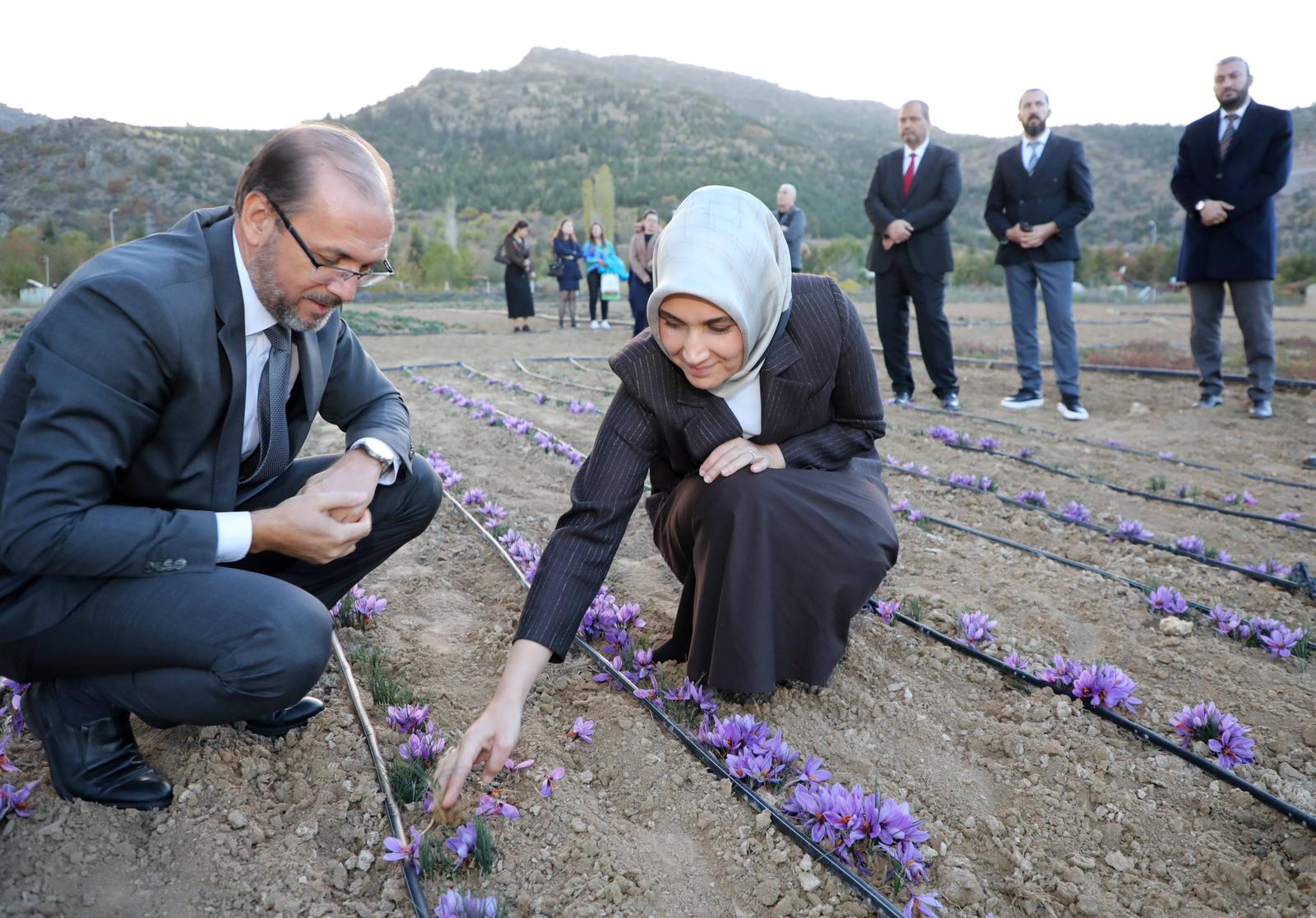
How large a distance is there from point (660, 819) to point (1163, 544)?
2.83m

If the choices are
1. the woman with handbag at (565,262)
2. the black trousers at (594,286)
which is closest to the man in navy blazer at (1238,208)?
the black trousers at (594,286)

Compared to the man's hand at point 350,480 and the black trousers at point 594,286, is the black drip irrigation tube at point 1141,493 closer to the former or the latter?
the man's hand at point 350,480

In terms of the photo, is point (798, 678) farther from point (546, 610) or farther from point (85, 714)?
point (85, 714)

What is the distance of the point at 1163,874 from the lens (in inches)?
79.8

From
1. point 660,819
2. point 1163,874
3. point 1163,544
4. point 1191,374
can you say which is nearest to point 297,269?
point 660,819

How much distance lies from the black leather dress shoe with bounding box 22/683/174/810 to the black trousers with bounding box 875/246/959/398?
5905 millimetres

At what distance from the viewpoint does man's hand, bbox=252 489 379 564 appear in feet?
6.57

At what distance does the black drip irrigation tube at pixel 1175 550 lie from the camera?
343 centimetres

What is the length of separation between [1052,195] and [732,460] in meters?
5.43

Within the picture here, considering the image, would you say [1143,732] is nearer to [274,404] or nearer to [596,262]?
[274,404]

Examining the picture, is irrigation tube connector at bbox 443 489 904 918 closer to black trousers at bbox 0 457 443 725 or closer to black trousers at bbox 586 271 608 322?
black trousers at bbox 0 457 443 725

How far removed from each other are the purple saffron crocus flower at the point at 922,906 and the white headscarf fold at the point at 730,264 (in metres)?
1.30

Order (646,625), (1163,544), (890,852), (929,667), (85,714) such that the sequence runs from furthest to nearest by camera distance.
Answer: (1163,544) < (646,625) < (929,667) < (85,714) < (890,852)

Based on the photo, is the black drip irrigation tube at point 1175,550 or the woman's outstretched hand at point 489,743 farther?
the black drip irrigation tube at point 1175,550
